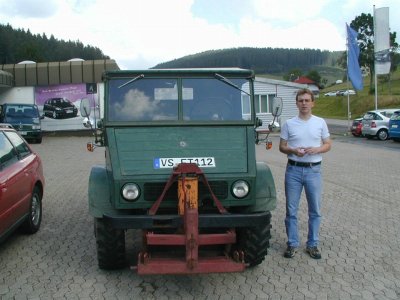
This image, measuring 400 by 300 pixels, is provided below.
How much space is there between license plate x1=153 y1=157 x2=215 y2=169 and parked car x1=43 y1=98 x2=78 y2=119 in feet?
77.2

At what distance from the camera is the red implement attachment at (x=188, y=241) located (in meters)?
4.22

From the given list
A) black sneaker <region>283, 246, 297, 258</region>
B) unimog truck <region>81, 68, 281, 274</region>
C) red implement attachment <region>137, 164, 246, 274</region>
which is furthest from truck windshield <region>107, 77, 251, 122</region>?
black sneaker <region>283, 246, 297, 258</region>

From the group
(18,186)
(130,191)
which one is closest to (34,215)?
(18,186)

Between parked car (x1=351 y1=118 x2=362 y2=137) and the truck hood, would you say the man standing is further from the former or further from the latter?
parked car (x1=351 y1=118 x2=362 y2=137)

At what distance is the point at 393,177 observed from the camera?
38.1ft

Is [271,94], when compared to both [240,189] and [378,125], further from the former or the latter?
[240,189]

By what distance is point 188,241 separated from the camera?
4.22m

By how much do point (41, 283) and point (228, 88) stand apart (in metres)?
2.92

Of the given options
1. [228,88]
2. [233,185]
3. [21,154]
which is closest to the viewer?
[233,185]

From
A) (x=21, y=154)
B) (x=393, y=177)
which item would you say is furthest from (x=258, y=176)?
(x=393, y=177)

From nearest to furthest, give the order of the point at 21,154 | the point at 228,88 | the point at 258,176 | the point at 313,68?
the point at 258,176, the point at 228,88, the point at 21,154, the point at 313,68

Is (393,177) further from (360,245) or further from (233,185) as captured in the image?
(233,185)

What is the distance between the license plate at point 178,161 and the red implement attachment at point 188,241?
0.86 feet

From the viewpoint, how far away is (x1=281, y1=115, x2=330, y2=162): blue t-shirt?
536cm
